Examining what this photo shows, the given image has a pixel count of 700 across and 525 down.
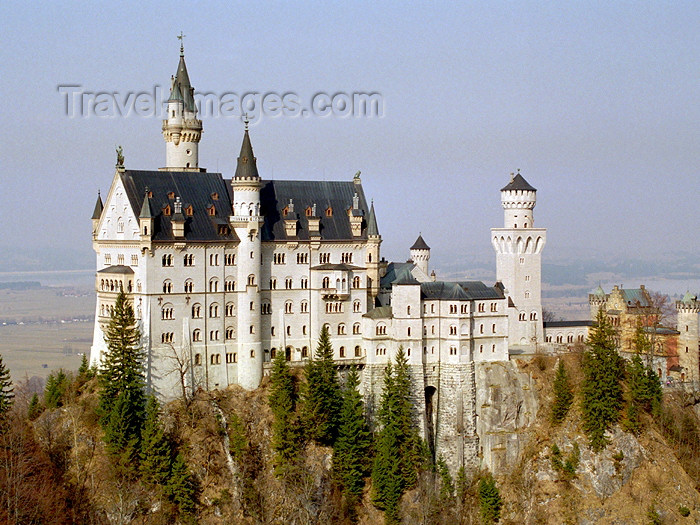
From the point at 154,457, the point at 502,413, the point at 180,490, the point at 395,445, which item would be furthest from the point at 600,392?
the point at 154,457

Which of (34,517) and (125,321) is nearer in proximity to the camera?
(34,517)

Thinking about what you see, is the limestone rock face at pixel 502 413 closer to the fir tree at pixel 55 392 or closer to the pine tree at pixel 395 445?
the pine tree at pixel 395 445

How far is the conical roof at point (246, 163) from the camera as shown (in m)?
95.6

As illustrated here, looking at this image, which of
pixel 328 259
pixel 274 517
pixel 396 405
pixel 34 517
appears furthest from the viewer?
pixel 328 259

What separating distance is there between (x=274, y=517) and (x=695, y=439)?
1606 inches

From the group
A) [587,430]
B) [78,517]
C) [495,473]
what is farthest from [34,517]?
[587,430]

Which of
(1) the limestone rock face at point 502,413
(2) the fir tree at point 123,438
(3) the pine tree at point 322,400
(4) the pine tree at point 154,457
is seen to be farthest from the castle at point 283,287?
(4) the pine tree at point 154,457

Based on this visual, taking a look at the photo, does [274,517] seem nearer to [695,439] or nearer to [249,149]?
[249,149]

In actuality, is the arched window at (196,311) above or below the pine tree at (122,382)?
above

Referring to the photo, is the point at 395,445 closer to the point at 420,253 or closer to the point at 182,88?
the point at 420,253

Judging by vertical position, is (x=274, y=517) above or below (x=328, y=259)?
below

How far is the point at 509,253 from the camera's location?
347 ft

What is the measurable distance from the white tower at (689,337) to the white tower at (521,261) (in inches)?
579

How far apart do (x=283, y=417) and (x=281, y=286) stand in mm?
13411
